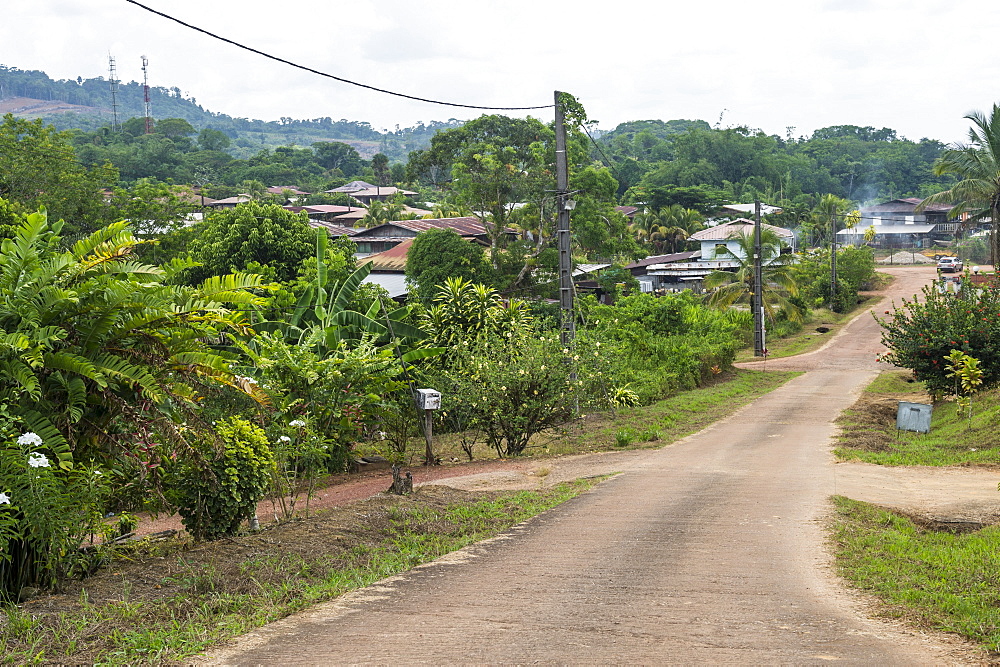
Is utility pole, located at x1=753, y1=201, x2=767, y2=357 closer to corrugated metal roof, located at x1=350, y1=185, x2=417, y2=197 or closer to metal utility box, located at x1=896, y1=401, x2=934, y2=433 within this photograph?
metal utility box, located at x1=896, y1=401, x2=934, y2=433

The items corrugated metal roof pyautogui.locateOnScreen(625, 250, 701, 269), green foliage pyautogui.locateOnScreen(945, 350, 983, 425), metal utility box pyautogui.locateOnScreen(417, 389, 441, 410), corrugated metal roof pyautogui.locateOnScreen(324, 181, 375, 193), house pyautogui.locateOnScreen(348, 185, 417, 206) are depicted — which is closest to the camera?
metal utility box pyautogui.locateOnScreen(417, 389, 441, 410)

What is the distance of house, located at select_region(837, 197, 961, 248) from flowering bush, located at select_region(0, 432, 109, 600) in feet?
298

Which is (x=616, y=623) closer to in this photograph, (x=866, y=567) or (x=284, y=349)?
(x=866, y=567)

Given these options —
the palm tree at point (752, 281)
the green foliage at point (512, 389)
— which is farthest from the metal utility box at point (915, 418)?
the palm tree at point (752, 281)

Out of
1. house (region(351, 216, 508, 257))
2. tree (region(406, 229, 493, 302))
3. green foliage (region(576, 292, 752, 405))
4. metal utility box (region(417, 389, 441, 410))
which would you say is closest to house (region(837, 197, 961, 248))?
house (region(351, 216, 508, 257))

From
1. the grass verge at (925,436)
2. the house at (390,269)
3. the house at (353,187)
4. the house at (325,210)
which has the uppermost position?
the house at (353,187)

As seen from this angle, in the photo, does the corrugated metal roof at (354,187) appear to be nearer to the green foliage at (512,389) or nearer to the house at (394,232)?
the house at (394,232)

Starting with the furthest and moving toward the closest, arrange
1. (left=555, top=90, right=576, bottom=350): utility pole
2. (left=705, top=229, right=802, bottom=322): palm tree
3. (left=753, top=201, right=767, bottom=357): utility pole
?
1. (left=705, top=229, right=802, bottom=322): palm tree
2. (left=753, top=201, right=767, bottom=357): utility pole
3. (left=555, top=90, right=576, bottom=350): utility pole

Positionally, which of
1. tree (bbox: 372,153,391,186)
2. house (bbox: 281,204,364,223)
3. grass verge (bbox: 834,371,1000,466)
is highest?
tree (bbox: 372,153,391,186)

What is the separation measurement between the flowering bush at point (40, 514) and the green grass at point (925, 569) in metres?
6.30

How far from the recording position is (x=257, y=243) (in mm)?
31312

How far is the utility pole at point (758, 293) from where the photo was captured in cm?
3722

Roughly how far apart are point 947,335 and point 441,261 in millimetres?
18251

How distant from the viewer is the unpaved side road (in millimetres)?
6164
